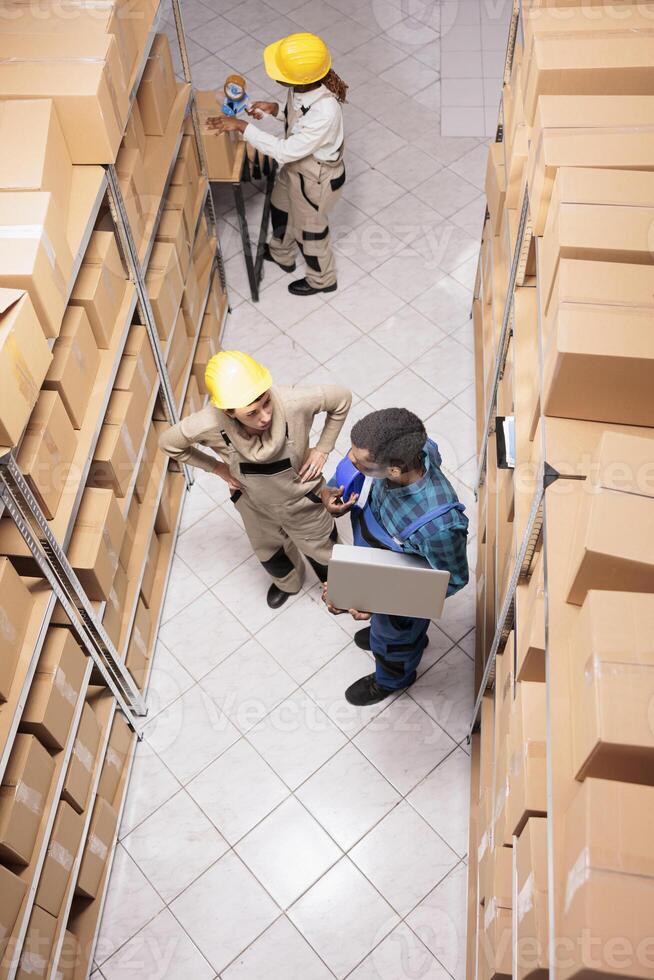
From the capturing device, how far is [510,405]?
331 centimetres

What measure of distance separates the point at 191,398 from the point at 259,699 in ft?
5.87

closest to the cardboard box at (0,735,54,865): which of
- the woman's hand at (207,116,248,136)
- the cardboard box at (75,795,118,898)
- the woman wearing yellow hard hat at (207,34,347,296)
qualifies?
the cardboard box at (75,795,118,898)

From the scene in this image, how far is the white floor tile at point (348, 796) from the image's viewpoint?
3555 millimetres

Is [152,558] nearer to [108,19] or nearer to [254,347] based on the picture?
[254,347]

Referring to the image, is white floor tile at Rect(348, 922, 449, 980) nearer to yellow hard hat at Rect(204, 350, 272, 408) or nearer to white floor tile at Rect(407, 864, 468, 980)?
white floor tile at Rect(407, 864, 468, 980)

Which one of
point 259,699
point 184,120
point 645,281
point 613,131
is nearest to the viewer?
point 645,281

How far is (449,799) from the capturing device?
3.59m

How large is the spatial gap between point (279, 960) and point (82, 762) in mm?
1166

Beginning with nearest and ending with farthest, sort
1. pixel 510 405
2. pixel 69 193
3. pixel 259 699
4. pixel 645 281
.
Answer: pixel 645 281 < pixel 69 193 < pixel 510 405 < pixel 259 699

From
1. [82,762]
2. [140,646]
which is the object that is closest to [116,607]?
[140,646]

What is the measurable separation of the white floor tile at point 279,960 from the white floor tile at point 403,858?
1.26ft

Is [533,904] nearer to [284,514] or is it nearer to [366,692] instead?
[366,692]

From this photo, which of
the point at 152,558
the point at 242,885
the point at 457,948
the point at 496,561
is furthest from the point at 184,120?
the point at 457,948

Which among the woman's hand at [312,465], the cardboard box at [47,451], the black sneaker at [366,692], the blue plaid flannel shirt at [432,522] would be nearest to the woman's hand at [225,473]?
the woman's hand at [312,465]
